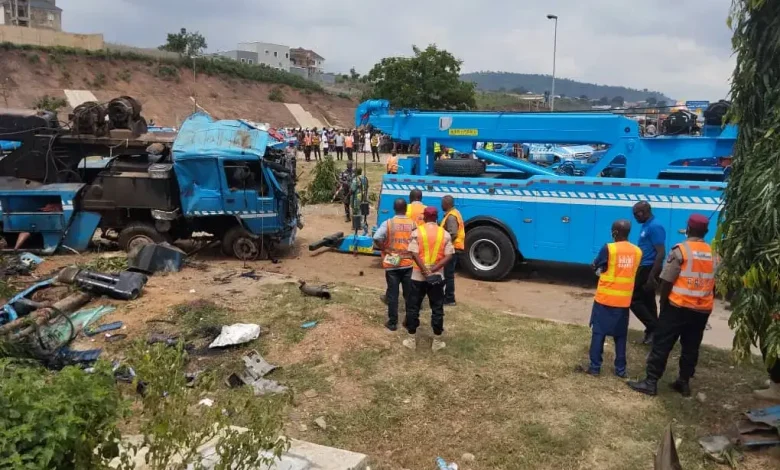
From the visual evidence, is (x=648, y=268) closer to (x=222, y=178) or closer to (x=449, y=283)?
(x=449, y=283)

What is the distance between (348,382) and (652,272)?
11.5ft

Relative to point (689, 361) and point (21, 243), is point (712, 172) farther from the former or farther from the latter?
point (21, 243)

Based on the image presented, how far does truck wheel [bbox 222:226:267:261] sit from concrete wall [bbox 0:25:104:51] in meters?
52.6

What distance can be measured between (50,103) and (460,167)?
41550 mm

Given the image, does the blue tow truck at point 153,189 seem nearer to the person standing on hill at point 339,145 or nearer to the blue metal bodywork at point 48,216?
the blue metal bodywork at point 48,216

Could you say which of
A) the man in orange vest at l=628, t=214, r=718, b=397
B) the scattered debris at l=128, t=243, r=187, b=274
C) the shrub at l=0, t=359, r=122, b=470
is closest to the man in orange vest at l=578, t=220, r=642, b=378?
the man in orange vest at l=628, t=214, r=718, b=397

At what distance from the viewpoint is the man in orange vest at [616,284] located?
6.18 m

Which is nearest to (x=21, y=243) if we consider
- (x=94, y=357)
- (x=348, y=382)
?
(x=94, y=357)

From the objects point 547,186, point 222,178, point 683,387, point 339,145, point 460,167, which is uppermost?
point 339,145

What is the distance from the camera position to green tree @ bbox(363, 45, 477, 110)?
3684 centimetres

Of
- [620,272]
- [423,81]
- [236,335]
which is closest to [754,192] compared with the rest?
[620,272]

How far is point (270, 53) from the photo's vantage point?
119500mm

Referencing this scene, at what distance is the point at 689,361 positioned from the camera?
19.4ft

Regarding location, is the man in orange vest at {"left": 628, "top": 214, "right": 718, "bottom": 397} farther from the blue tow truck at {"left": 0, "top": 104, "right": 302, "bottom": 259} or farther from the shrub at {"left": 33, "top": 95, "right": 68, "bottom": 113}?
the shrub at {"left": 33, "top": 95, "right": 68, "bottom": 113}
